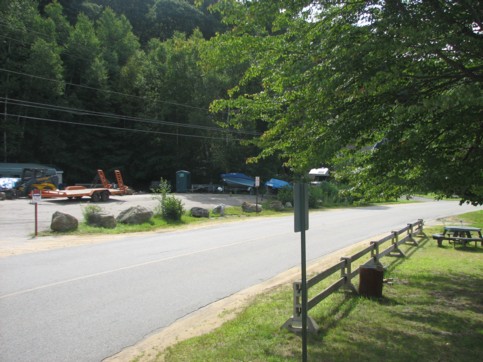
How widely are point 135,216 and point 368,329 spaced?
57.4ft

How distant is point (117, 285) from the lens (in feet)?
28.3

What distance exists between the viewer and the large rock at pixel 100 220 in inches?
797

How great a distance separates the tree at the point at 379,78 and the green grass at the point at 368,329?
195 cm

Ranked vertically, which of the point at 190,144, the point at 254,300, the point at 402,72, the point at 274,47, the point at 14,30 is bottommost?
the point at 254,300

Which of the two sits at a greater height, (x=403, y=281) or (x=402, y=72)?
(x=402, y=72)

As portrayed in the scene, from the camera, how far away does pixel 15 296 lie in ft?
25.2

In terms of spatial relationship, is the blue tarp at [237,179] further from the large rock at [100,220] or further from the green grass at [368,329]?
the green grass at [368,329]

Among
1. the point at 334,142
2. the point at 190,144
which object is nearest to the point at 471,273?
the point at 334,142

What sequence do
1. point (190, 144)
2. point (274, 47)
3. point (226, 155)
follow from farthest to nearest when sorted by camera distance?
1. point (190, 144)
2. point (226, 155)
3. point (274, 47)

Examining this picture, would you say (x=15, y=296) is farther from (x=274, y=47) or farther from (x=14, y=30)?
(x=14, y=30)

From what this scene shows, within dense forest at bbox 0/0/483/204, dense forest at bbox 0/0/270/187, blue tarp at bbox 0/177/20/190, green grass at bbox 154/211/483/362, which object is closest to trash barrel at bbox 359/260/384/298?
green grass at bbox 154/211/483/362

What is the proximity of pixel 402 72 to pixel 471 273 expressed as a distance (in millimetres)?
6705

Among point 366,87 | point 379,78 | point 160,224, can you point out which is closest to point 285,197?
point 160,224

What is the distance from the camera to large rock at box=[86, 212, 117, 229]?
20.2 meters
